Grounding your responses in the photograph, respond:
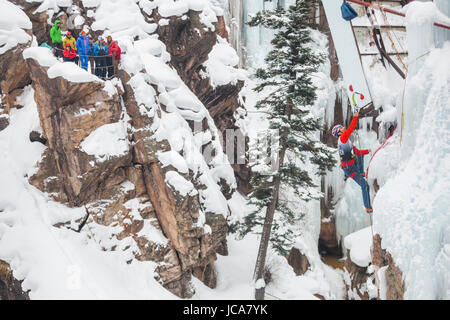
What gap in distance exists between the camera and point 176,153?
8.75m

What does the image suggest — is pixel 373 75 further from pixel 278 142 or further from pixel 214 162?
pixel 214 162

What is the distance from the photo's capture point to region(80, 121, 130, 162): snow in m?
8.11

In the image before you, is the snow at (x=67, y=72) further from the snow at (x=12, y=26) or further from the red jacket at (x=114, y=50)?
the snow at (x=12, y=26)

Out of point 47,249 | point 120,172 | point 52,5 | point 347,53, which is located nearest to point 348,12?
point 347,53

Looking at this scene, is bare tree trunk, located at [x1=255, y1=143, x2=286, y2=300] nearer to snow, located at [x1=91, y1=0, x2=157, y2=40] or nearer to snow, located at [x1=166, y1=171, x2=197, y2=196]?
snow, located at [x1=166, y1=171, x2=197, y2=196]

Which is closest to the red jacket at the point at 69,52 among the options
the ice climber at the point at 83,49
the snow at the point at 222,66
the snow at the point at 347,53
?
the ice climber at the point at 83,49

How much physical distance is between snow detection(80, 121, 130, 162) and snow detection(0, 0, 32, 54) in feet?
13.3

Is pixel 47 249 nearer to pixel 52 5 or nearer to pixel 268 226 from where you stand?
pixel 268 226

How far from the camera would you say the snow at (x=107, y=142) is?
811cm

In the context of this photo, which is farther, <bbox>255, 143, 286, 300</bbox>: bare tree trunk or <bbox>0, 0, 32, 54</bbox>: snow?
<bbox>0, 0, 32, 54</bbox>: snow

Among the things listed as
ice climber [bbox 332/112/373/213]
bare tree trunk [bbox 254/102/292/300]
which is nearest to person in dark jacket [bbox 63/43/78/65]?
bare tree trunk [bbox 254/102/292/300]

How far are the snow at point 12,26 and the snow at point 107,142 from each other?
4060mm
